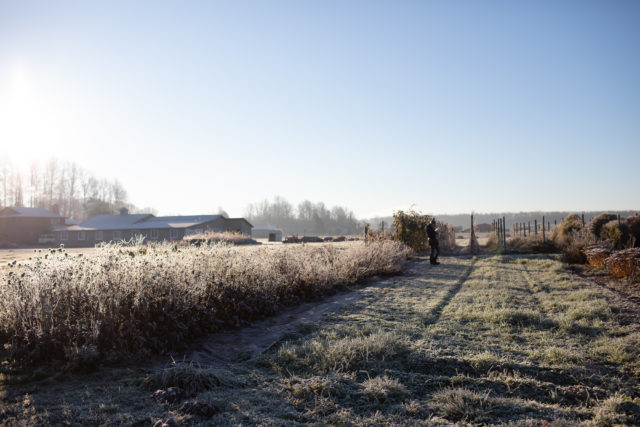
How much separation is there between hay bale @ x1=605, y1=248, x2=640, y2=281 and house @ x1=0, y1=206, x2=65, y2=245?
5893cm

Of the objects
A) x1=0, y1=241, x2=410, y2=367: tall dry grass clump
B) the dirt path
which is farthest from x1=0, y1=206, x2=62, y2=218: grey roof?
the dirt path

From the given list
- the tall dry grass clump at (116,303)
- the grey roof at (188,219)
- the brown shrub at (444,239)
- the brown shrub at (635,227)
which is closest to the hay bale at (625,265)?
the brown shrub at (635,227)

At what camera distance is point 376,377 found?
383cm

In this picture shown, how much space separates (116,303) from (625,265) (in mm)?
12119

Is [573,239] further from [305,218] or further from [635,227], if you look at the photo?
[305,218]

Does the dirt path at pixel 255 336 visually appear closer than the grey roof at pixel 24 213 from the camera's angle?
Yes

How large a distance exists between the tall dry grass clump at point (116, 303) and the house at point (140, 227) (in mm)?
37373

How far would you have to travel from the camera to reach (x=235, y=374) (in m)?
4.18

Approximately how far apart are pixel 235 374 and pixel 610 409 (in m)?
3.52

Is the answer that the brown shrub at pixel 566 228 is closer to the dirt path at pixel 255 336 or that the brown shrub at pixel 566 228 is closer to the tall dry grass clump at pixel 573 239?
the tall dry grass clump at pixel 573 239

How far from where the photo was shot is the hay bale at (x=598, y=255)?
482 inches

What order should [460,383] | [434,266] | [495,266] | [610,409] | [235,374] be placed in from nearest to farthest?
[610,409] < [460,383] < [235,374] < [495,266] < [434,266]

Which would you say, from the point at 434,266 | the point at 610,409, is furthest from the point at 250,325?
the point at 434,266

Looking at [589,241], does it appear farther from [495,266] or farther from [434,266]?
[434,266]
